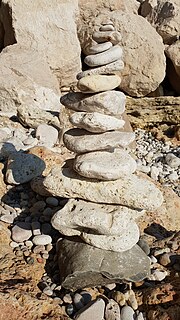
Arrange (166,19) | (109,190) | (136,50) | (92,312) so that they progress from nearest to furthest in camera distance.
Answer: (92,312) → (109,190) → (136,50) → (166,19)

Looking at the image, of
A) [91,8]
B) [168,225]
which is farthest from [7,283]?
[91,8]

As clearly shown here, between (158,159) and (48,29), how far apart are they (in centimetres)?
357

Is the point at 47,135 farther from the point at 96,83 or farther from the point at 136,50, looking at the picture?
the point at 136,50

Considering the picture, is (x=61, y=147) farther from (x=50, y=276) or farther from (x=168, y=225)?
(x=50, y=276)

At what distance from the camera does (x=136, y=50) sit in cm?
926

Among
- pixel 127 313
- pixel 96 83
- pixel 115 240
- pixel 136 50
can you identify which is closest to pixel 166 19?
pixel 136 50

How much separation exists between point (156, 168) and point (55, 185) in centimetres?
450

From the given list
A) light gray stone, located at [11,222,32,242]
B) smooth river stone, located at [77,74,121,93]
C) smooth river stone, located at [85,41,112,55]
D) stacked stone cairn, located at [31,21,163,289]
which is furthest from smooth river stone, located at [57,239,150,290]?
smooth river stone, located at [85,41,112,55]

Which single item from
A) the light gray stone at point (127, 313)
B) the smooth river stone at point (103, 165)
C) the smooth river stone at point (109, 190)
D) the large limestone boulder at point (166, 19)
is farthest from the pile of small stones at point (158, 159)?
the light gray stone at point (127, 313)

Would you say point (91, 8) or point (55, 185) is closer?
point (55, 185)

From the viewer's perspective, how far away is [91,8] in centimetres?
977

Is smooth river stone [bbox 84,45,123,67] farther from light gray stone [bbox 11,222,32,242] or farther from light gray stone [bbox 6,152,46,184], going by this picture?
light gray stone [bbox 6,152,46,184]

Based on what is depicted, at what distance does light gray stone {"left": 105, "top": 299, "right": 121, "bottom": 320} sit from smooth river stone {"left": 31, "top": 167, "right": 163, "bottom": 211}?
2.39 ft

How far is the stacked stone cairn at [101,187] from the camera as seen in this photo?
9.49 feet
